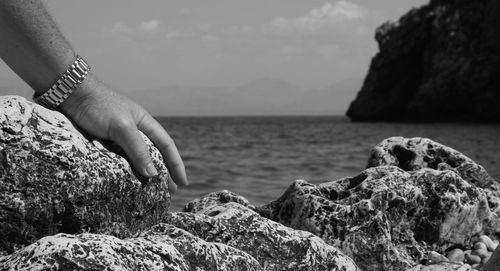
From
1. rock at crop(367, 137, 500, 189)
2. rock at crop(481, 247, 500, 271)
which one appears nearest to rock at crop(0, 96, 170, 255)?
rock at crop(481, 247, 500, 271)

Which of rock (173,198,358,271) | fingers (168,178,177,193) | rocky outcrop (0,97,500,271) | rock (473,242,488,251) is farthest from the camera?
rock (473,242,488,251)

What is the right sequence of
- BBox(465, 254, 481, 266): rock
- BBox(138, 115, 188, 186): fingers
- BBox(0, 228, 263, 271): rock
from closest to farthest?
BBox(0, 228, 263, 271): rock
BBox(138, 115, 188, 186): fingers
BBox(465, 254, 481, 266): rock

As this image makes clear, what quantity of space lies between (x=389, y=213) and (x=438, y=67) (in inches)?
2472

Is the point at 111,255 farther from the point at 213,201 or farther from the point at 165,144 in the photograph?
the point at 213,201

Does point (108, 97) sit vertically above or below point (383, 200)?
above

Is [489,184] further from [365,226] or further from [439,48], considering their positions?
[439,48]

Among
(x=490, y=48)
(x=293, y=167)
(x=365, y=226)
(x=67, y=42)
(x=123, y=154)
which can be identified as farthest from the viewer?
(x=490, y=48)

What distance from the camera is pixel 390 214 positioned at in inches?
211

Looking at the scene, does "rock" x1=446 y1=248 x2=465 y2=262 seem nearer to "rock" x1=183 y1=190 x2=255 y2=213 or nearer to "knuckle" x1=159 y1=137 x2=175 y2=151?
"rock" x1=183 y1=190 x2=255 y2=213

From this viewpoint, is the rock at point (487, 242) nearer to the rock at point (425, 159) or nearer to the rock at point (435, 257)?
the rock at point (435, 257)

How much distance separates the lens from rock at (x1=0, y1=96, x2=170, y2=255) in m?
3.06

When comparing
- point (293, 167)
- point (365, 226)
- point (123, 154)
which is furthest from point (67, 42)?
point (293, 167)

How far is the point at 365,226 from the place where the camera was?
498 cm

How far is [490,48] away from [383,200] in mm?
59347
